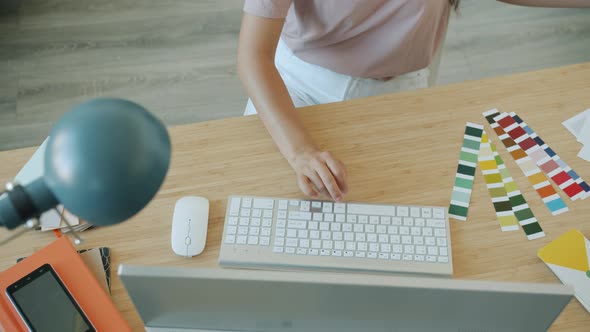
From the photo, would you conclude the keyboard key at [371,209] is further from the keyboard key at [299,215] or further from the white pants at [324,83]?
the white pants at [324,83]

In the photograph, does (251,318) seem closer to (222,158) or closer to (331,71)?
(222,158)

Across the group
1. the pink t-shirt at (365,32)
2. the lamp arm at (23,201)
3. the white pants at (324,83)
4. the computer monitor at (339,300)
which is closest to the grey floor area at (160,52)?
the white pants at (324,83)

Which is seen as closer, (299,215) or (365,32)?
(299,215)

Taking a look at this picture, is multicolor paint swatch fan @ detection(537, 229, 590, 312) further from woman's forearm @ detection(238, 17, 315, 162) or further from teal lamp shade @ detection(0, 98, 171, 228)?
teal lamp shade @ detection(0, 98, 171, 228)

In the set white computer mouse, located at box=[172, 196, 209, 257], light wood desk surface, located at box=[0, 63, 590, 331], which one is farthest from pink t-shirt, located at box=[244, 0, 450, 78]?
white computer mouse, located at box=[172, 196, 209, 257]

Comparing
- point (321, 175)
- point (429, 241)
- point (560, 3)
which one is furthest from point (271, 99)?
point (560, 3)

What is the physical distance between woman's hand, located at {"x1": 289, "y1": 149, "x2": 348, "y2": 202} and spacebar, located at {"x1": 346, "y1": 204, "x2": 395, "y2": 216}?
30 mm

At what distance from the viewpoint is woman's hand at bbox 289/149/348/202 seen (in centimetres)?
103

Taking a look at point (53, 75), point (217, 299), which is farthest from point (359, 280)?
point (53, 75)

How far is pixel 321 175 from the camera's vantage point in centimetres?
103

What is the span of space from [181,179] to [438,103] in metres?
0.58

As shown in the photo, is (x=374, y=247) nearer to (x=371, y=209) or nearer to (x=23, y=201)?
(x=371, y=209)

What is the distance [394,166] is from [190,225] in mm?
423

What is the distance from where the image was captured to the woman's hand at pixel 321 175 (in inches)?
40.6
